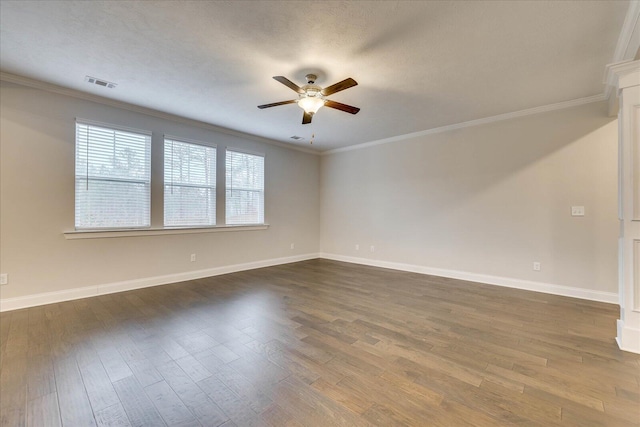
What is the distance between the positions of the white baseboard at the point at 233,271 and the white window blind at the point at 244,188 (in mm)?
949

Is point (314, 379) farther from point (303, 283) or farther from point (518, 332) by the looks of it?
point (303, 283)

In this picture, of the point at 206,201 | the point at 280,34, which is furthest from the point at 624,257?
the point at 206,201

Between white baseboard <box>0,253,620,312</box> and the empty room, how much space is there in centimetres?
3

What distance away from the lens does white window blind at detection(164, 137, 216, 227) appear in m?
4.44

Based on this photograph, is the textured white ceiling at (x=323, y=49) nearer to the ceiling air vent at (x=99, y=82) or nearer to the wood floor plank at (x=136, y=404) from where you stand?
the ceiling air vent at (x=99, y=82)

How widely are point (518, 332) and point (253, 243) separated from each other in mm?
4423

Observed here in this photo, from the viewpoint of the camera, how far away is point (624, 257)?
2410mm

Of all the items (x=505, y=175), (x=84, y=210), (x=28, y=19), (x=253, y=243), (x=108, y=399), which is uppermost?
(x=28, y=19)

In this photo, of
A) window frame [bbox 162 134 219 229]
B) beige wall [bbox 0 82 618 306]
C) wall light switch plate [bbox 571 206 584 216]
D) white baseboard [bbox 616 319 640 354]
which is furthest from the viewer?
window frame [bbox 162 134 219 229]

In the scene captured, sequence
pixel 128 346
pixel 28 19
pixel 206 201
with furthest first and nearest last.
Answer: pixel 206 201
pixel 128 346
pixel 28 19

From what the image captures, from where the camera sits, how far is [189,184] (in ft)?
15.3

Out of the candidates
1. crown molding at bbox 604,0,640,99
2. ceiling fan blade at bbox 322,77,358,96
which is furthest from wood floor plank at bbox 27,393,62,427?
crown molding at bbox 604,0,640,99

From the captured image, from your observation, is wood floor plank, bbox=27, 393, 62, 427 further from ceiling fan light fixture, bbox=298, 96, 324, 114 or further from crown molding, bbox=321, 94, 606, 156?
crown molding, bbox=321, 94, 606, 156

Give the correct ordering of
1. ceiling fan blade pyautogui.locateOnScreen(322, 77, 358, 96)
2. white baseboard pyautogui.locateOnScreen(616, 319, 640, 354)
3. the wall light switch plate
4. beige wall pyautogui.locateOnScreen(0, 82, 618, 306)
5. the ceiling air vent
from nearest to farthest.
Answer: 1. white baseboard pyautogui.locateOnScreen(616, 319, 640, 354)
2. ceiling fan blade pyautogui.locateOnScreen(322, 77, 358, 96)
3. the ceiling air vent
4. beige wall pyautogui.locateOnScreen(0, 82, 618, 306)
5. the wall light switch plate
